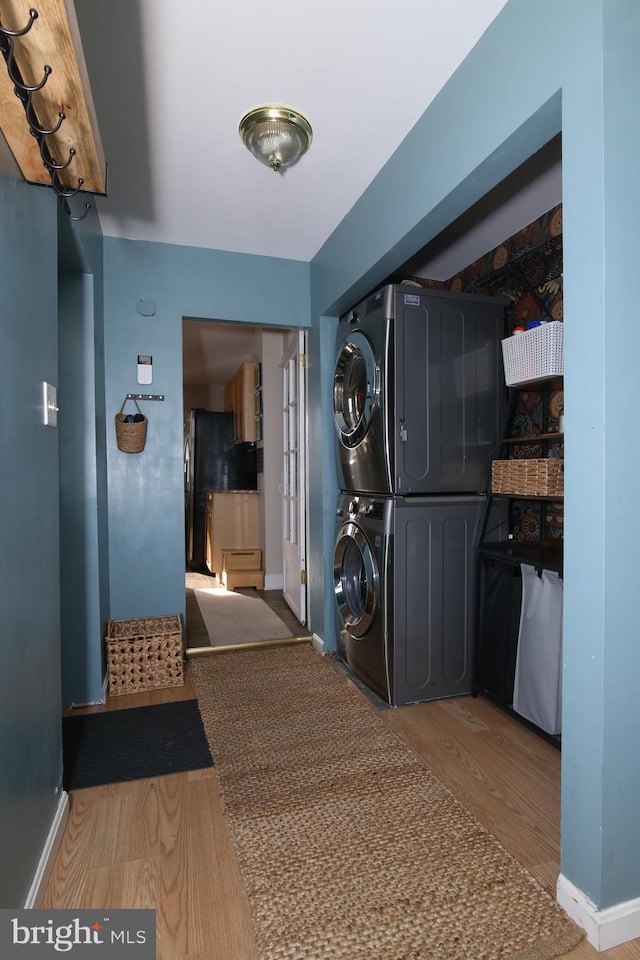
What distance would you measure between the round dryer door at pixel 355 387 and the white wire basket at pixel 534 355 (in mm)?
602

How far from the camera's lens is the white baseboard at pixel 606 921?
3.93ft

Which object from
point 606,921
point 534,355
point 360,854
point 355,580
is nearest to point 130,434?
point 355,580

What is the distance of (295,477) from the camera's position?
3.76 metres

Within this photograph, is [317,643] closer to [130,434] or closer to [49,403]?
[130,434]

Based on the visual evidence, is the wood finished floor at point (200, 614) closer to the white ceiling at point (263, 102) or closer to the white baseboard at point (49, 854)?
the white baseboard at point (49, 854)

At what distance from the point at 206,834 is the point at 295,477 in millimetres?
2418

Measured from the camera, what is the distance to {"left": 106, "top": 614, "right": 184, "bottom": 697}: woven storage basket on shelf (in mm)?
2666

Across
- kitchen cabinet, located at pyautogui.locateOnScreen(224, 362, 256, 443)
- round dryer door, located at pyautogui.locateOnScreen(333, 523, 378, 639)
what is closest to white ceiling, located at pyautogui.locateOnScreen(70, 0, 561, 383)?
round dryer door, located at pyautogui.locateOnScreen(333, 523, 378, 639)

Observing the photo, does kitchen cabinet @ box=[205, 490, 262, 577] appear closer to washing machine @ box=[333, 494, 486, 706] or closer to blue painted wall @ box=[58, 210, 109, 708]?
blue painted wall @ box=[58, 210, 109, 708]

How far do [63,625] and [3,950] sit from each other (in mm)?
1547

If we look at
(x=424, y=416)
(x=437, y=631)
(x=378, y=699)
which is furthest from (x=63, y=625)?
(x=424, y=416)

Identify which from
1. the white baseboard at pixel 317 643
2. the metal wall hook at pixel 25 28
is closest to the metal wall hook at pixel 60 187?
the metal wall hook at pixel 25 28

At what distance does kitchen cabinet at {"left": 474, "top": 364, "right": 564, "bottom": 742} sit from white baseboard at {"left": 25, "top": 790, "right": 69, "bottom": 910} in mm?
1763

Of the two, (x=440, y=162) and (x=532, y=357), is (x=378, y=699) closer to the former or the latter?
(x=532, y=357)
